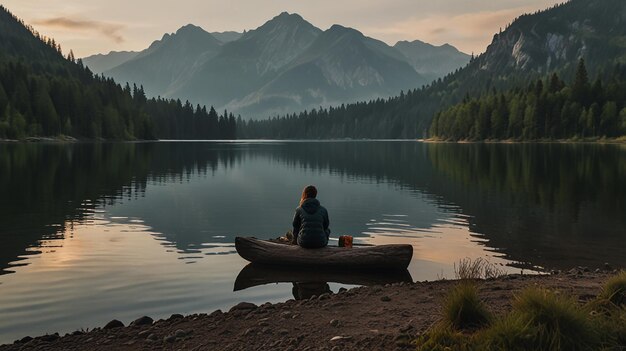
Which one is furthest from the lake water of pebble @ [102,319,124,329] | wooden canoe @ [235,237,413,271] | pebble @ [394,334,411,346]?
pebble @ [394,334,411,346]

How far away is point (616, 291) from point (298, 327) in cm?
735

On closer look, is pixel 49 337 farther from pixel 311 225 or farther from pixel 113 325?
pixel 311 225

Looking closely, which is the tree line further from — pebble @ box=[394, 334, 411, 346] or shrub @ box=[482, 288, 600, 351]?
pebble @ box=[394, 334, 411, 346]

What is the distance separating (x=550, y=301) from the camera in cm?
1006

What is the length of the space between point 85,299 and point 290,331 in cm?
821

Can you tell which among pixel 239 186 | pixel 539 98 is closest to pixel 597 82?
pixel 539 98

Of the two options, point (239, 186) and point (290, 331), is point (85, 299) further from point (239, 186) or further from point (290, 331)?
point (239, 186)

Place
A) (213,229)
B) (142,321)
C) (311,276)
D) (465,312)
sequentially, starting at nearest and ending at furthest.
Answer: (465,312)
(142,321)
(311,276)
(213,229)

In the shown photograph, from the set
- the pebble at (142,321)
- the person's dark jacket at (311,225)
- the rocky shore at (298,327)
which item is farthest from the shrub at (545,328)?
the person's dark jacket at (311,225)

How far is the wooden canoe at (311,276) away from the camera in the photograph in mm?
20016

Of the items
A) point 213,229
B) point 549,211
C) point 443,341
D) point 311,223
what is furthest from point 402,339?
point 549,211

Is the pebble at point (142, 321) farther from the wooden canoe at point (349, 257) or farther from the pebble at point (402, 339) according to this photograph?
the wooden canoe at point (349, 257)

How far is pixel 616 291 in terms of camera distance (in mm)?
12836

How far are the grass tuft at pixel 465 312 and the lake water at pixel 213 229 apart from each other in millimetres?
7773
